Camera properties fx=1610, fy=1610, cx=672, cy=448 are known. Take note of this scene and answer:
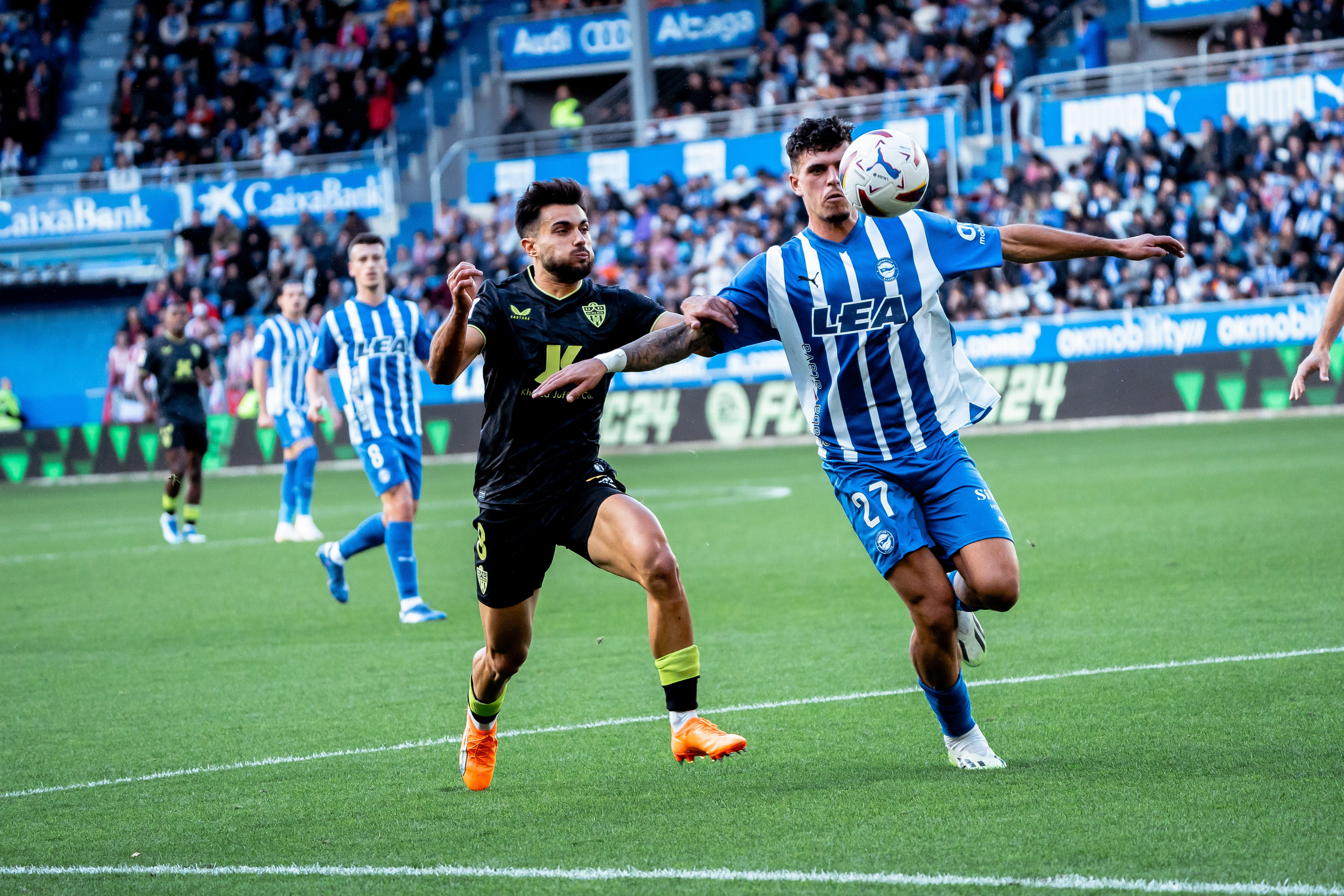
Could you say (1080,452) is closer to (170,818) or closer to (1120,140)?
(1120,140)

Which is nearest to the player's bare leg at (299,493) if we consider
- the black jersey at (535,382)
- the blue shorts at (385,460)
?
the blue shorts at (385,460)

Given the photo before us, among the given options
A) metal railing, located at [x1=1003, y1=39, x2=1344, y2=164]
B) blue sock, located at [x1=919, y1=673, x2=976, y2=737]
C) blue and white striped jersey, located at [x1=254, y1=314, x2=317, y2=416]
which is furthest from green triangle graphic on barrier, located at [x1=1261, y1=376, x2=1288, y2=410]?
blue sock, located at [x1=919, y1=673, x2=976, y2=737]

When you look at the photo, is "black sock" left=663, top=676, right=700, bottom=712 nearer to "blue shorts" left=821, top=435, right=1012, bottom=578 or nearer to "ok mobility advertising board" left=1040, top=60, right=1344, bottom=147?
"blue shorts" left=821, top=435, right=1012, bottom=578

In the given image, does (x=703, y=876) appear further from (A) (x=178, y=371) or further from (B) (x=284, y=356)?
(A) (x=178, y=371)

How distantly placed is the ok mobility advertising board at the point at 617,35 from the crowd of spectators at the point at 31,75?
10.8 meters

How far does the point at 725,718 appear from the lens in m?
6.46

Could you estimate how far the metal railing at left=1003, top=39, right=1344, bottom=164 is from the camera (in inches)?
959

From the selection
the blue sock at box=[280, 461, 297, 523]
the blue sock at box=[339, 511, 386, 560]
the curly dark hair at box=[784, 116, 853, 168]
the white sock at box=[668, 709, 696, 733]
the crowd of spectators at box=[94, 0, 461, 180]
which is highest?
the crowd of spectators at box=[94, 0, 461, 180]

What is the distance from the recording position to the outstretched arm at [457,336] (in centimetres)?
518

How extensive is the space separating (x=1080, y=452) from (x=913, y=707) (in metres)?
12.5

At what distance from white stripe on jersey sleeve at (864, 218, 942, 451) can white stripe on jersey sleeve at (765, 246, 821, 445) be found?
0.94 feet

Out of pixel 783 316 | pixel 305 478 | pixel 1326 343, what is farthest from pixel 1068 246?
pixel 305 478

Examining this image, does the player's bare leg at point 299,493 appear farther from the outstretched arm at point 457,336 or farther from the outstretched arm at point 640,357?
the outstretched arm at point 640,357

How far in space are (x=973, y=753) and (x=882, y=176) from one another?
6.28 feet
